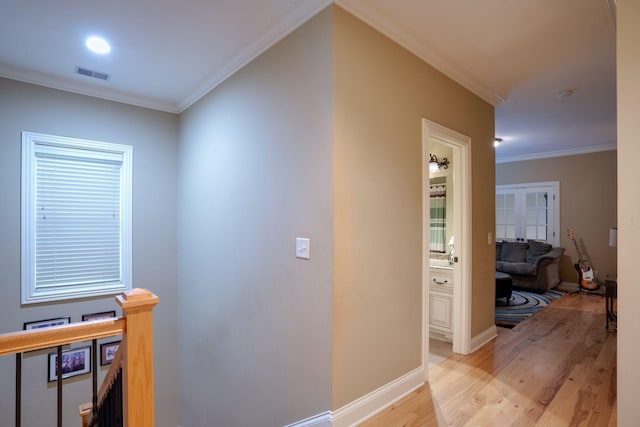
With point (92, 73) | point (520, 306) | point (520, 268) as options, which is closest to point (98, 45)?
point (92, 73)

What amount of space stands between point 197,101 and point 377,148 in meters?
2.32

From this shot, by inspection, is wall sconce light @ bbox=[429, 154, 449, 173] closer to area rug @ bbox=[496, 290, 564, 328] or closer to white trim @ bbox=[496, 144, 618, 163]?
area rug @ bbox=[496, 290, 564, 328]

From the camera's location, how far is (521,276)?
6223 mm

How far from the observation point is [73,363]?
340cm

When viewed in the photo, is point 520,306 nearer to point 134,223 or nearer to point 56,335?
point 134,223

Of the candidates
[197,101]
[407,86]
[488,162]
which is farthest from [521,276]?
[197,101]

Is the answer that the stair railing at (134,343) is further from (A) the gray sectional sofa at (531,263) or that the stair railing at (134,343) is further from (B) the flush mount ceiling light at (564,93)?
(A) the gray sectional sofa at (531,263)

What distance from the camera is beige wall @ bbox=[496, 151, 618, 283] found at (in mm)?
6113

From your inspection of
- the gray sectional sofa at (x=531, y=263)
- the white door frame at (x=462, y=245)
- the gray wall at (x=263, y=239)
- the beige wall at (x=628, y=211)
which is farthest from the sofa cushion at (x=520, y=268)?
the gray wall at (x=263, y=239)

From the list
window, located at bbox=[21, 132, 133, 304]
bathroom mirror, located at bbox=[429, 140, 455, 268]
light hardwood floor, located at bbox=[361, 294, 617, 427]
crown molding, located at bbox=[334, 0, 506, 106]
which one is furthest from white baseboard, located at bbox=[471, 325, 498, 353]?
window, located at bbox=[21, 132, 133, 304]

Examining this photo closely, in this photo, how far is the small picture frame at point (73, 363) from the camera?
3273 millimetres

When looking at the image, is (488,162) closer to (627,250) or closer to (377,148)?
(377,148)

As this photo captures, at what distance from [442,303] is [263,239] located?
2213 mm

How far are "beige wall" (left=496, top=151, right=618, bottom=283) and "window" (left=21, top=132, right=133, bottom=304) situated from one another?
7.69 m
